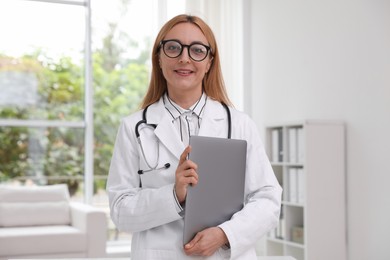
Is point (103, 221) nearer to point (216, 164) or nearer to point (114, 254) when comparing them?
point (114, 254)

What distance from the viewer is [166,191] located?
1.40 metres

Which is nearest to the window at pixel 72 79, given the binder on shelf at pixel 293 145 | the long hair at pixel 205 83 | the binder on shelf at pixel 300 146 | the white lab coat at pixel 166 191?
the binder on shelf at pixel 293 145

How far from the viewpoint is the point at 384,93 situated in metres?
4.18

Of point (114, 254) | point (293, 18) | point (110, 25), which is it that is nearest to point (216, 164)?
point (293, 18)

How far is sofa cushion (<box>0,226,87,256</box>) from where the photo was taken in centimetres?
482

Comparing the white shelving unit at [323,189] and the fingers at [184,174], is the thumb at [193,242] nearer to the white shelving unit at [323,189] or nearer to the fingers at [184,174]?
the fingers at [184,174]

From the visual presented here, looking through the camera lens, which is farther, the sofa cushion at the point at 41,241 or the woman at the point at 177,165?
the sofa cushion at the point at 41,241

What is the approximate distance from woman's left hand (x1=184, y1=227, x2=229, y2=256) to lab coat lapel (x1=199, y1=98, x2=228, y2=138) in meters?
0.25

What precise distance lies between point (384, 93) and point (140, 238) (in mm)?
3106

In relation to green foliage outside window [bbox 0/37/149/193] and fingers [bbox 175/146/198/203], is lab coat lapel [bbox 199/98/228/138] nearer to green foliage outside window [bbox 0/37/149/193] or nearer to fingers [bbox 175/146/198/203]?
fingers [bbox 175/146/198/203]

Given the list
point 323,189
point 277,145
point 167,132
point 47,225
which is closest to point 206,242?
point 167,132

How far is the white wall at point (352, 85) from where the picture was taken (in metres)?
4.23

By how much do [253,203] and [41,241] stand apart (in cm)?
376

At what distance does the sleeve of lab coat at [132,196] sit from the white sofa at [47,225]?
11.8 feet
